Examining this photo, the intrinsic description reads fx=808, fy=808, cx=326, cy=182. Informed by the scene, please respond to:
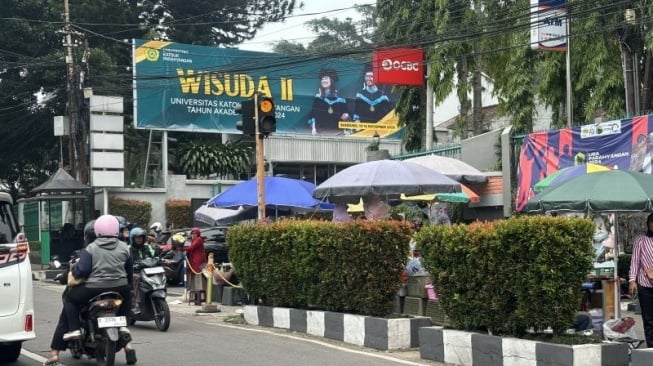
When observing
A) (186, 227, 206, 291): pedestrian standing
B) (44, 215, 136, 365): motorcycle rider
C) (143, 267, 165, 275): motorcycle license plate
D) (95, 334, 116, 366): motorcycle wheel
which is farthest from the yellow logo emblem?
(95, 334, 116, 366): motorcycle wheel

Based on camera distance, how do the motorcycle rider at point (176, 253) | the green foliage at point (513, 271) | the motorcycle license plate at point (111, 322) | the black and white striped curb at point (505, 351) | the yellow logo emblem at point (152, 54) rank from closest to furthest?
1. the black and white striped curb at point (505, 351)
2. the green foliage at point (513, 271)
3. the motorcycle license plate at point (111, 322)
4. the motorcycle rider at point (176, 253)
5. the yellow logo emblem at point (152, 54)

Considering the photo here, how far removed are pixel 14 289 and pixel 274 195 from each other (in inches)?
356

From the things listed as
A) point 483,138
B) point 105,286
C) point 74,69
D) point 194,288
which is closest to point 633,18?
point 483,138

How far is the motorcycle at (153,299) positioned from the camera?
11789 millimetres

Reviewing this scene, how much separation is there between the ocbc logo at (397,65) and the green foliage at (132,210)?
33.8ft

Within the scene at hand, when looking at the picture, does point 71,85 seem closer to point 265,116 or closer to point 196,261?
point 196,261

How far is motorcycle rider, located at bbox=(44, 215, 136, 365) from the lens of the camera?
27.6 ft

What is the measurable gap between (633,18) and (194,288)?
11797 millimetres

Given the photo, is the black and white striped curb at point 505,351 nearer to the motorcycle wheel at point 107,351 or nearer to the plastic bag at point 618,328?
the plastic bag at point 618,328

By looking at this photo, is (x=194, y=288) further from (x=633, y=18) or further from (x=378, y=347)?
(x=633, y=18)

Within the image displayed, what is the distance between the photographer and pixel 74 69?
87.4 feet

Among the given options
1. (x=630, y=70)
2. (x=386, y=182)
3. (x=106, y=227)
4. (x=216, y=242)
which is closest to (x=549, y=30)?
(x=630, y=70)

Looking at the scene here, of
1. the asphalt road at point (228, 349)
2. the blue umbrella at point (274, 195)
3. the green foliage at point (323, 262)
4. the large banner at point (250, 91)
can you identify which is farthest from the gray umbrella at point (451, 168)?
the large banner at point (250, 91)

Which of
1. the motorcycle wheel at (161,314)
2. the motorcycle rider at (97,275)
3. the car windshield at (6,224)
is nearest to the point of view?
the motorcycle rider at (97,275)
